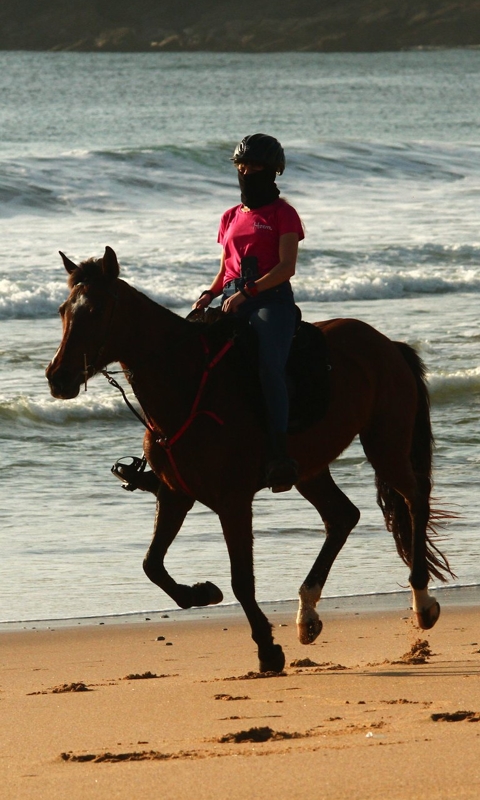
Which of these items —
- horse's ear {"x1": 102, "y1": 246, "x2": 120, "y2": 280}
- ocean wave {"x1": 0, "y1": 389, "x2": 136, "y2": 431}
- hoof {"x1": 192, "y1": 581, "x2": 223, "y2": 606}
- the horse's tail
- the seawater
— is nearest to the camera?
→ horse's ear {"x1": 102, "y1": 246, "x2": 120, "y2": 280}

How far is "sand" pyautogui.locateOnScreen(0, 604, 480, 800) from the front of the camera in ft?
12.1

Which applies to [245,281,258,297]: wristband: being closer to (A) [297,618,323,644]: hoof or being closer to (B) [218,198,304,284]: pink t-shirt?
(B) [218,198,304,284]: pink t-shirt

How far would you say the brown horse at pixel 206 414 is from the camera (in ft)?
17.1

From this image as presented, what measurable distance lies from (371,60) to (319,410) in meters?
110

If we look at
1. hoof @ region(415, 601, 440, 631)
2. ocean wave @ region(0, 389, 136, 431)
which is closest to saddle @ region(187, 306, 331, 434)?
hoof @ region(415, 601, 440, 631)

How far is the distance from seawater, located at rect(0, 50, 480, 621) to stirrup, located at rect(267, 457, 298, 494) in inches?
60.2

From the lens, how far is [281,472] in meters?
5.45

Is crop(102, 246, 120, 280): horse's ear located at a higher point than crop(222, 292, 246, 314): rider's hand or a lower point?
higher

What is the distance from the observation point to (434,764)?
3748 millimetres

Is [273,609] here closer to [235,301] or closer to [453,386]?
[235,301]

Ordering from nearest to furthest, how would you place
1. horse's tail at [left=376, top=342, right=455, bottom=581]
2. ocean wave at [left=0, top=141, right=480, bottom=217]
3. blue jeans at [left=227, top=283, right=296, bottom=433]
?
blue jeans at [left=227, top=283, right=296, bottom=433] < horse's tail at [left=376, top=342, right=455, bottom=581] < ocean wave at [left=0, top=141, right=480, bottom=217]

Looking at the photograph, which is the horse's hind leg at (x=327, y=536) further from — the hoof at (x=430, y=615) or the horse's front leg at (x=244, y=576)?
the hoof at (x=430, y=615)

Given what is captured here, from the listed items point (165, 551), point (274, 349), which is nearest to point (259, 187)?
point (274, 349)

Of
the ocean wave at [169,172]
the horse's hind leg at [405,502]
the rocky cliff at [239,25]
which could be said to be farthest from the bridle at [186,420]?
the rocky cliff at [239,25]
